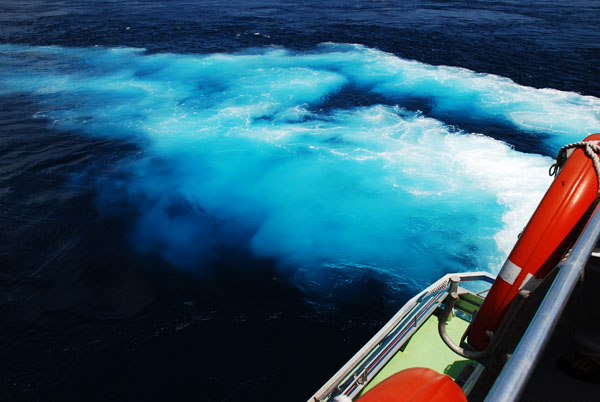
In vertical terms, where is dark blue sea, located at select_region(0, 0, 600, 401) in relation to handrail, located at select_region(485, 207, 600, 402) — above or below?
below

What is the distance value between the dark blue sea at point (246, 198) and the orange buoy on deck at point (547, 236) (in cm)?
407

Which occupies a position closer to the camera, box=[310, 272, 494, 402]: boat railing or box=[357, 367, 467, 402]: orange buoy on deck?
box=[357, 367, 467, 402]: orange buoy on deck

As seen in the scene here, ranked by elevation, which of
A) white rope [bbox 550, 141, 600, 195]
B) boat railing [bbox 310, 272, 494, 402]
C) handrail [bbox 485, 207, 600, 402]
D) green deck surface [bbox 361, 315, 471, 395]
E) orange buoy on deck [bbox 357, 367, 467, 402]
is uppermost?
handrail [bbox 485, 207, 600, 402]

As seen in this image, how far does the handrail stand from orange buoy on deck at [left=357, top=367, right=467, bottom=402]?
45.1 inches

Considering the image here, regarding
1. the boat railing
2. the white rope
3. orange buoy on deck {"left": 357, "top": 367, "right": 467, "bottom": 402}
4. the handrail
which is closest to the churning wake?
the boat railing

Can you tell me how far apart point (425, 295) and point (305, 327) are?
3.13 meters

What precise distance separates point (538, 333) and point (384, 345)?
4.15 metres

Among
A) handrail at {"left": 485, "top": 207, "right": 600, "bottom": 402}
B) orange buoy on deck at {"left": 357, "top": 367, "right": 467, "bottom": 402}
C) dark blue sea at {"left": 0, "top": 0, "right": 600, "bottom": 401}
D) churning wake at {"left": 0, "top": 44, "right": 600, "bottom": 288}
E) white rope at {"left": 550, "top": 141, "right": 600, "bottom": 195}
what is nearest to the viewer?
handrail at {"left": 485, "top": 207, "right": 600, "bottom": 402}

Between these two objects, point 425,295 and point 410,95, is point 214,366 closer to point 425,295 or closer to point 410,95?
point 425,295

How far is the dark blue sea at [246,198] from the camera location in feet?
24.9

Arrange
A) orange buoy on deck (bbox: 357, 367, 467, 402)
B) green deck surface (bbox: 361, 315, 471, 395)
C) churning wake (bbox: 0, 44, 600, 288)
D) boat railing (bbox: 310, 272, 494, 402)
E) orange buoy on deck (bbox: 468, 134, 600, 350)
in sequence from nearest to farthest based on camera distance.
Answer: orange buoy on deck (bbox: 357, 367, 467, 402), orange buoy on deck (bbox: 468, 134, 600, 350), boat railing (bbox: 310, 272, 494, 402), green deck surface (bbox: 361, 315, 471, 395), churning wake (bbox: 0, 44, 600, 288)

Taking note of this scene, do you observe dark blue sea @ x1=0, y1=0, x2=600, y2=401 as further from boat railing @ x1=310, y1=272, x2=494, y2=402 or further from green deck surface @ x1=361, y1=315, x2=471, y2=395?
boat railing @ x1=310, y1=272, x2=494, y2=402

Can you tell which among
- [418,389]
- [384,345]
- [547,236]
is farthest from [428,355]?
[418,389]

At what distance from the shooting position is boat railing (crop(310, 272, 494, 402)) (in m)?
4.75
